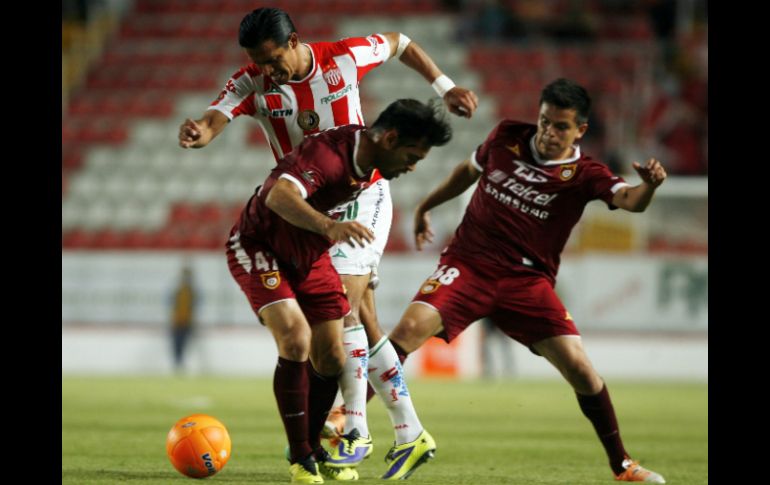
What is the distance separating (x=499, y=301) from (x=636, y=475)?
1.26 metres

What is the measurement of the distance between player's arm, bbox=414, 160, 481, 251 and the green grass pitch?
4.79ft

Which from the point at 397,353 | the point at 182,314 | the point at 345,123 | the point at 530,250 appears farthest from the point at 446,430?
the point at 182,314

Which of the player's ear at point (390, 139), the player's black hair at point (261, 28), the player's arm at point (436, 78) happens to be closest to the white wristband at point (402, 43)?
the player's arm at point (436, 78)

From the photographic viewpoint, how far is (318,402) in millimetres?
6602

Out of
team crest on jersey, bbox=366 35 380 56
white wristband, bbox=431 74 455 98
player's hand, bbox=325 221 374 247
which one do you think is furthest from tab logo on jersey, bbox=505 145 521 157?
player's hand, bbox=325 221 374 247

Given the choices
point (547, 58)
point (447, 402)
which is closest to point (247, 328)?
point (447, 402)

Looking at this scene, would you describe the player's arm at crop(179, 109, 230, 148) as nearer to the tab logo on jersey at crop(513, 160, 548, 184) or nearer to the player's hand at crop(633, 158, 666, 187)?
the tab logo on jersey at crop(513, 160, 548, 184)

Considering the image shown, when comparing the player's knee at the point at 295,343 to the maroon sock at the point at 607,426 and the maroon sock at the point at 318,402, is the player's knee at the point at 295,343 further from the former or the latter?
the maroon sock at the point at 607,426

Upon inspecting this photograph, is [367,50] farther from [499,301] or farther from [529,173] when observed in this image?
[499,301]

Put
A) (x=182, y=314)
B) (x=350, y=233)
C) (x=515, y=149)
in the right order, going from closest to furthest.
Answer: (x=350, y=233) < (x=515, y=149) < (x=182, y=314)

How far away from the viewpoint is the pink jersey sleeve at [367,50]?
6941 mm

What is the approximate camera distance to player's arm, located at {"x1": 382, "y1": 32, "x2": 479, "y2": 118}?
6.52m

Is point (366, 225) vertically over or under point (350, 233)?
under
